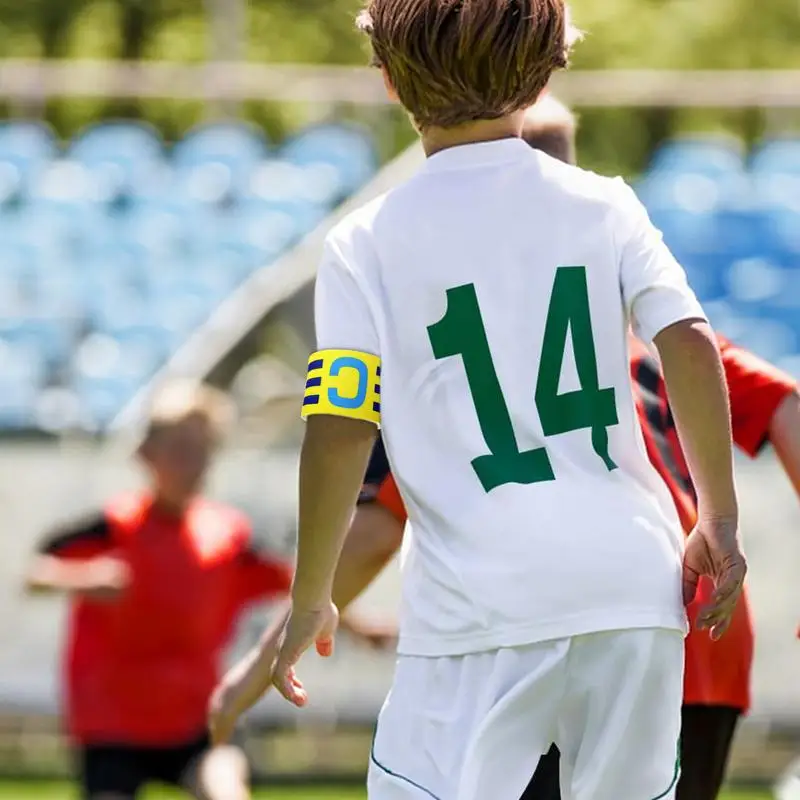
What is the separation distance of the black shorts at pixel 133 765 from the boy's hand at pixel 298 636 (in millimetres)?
3309

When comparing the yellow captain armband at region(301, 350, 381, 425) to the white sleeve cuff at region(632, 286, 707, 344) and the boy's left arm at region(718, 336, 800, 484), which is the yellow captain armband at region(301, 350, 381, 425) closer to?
the white sleeve cuff at region(632, 286, 707, 344)

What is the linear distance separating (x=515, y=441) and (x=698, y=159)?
8.36 metres

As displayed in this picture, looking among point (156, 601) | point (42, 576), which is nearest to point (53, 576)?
point (42, 576)

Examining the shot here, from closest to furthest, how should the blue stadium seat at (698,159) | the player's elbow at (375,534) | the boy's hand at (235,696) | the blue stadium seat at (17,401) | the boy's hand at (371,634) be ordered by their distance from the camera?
1. the boy's hand at (235,696)
2. the player's elbow at (375,534)
3. the boy's hand at (371,634)
4. the blue stadium seat at (17,401)
5. the blue stadium seat at (698,159)

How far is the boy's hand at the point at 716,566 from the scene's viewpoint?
2.54 meters

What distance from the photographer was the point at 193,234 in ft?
33.9

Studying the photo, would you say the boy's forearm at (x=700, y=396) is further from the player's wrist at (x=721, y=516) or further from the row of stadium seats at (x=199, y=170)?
the row of stadium seats at (x=199, y=170)

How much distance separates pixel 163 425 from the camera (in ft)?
20.4

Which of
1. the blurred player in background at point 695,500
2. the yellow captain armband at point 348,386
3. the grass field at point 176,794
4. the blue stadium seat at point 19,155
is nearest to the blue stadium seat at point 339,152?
the blue stadium seat at point 19,155

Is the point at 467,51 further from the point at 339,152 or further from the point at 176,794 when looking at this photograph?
the point at 339,152

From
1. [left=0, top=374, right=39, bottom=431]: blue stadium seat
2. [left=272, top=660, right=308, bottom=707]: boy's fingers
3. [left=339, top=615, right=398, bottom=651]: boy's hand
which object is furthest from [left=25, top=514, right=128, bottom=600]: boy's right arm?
[left=272, top=660, right=308, bottom=707]: boy's fingers

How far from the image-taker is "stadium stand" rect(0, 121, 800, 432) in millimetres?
9820

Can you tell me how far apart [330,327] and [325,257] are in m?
0.11

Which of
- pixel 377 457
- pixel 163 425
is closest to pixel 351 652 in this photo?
pixel 163 425
